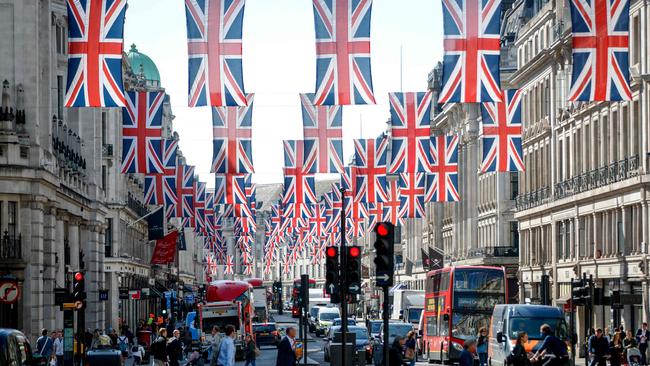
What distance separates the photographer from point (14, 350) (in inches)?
1048

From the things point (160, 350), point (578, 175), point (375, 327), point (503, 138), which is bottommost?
point (375, 327)

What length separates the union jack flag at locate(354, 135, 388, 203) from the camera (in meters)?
67.2

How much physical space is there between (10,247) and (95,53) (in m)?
13.9

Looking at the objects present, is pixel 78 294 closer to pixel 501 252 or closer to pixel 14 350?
pixel 14 350

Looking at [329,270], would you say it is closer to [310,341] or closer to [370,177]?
[370,177]

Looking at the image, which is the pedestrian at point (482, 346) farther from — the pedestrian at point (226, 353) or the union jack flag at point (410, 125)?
the pedestrian at point (226, 353)

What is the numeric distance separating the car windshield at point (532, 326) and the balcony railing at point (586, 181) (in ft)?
65.2

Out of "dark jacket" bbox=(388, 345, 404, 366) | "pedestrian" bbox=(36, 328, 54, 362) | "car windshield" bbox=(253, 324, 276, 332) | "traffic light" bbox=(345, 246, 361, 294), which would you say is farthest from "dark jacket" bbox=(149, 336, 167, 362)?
"car windshield" bbox=(253, 324, 276, 332)

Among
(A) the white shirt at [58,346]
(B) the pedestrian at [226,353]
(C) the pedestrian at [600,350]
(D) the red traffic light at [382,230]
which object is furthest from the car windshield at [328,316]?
(D) the red traffic light at [382,230]

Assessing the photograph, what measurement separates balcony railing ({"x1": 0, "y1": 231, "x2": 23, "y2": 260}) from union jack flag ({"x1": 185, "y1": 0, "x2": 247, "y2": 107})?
43.5 feet

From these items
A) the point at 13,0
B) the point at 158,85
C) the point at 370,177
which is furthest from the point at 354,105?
the point at 158,85

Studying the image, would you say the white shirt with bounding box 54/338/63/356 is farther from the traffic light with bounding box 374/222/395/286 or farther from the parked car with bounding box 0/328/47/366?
the traffic light with bounding box 374/222/395/286

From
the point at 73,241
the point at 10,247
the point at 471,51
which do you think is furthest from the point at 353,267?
the point at 73,241

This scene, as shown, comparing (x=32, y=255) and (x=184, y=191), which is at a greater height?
(x=184, y=191)
